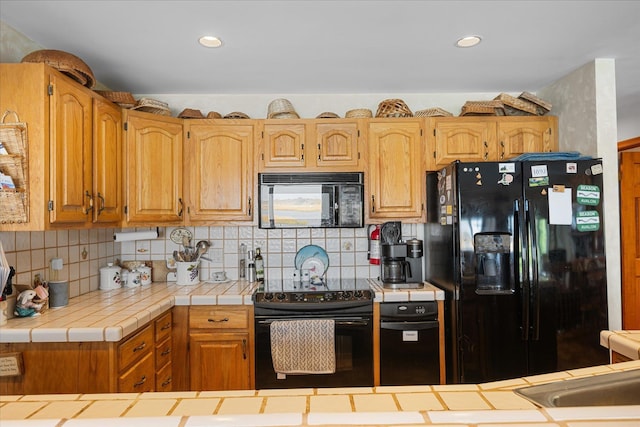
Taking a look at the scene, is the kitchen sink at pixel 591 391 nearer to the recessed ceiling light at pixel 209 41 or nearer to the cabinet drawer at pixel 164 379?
the cabinet drawer at pixel 164 379

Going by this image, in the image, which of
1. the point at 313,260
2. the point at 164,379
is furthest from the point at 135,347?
the point at 313,260

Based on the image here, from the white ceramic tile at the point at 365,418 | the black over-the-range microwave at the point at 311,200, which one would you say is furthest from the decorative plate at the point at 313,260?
the white ceramic tile at the point at 365,418

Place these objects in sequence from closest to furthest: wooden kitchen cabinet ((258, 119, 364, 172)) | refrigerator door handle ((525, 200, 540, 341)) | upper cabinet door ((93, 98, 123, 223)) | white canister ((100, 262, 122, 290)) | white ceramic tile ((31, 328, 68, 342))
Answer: white ceramic tile ((31, 328, 68, 342)), upper cabinet door ((93, 98, 123, 223)), refrigerator door handle ((525, 200, 540, 341)), white canister ((100, 262, 122, 290)), wooden kitchen cabinet ((258, 119, 364, 172))

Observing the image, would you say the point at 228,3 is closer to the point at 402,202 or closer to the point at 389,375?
the point at 402,202

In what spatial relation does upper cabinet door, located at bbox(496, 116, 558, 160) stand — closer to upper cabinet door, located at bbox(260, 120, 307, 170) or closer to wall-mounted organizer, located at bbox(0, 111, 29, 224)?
upper cabinet door, located at bbox(260, 120, 307, 170)

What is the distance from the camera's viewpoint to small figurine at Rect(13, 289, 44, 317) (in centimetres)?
195

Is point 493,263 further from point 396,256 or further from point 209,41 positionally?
point 209,41

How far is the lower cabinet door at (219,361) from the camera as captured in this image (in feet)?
8.09

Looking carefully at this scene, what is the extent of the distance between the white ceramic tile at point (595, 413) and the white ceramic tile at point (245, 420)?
19.7 inches

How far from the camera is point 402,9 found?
183 centimetres

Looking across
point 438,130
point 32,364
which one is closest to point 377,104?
point 438,130

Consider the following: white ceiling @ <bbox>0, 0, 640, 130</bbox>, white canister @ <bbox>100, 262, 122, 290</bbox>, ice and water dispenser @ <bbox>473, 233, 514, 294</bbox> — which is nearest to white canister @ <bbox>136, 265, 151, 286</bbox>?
white canister @ <bbox>100, 262, 122, 290</bbox>

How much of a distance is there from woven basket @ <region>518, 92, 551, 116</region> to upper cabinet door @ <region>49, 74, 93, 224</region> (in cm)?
289

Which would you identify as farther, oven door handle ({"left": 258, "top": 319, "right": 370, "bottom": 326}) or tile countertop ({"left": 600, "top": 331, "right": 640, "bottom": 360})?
oven door handle ({"left": 258, "top": 319, "right": 370, "bottom": 326})
